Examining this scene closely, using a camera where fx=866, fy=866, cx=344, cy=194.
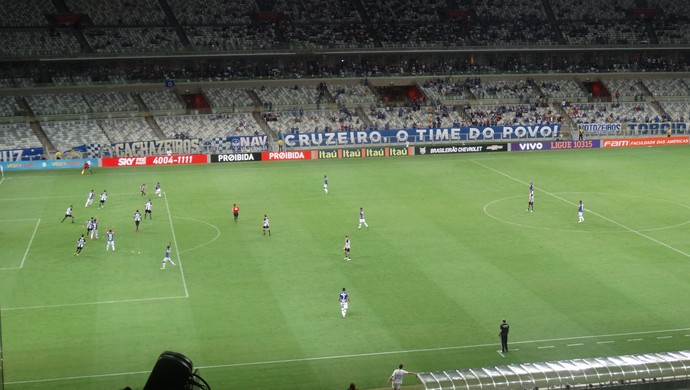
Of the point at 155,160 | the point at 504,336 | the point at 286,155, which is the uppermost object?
the point at 155,160

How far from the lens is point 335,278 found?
131 ft

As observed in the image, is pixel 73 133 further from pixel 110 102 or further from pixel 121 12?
pixel 121 12

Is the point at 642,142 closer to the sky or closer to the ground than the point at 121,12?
closer to the ground

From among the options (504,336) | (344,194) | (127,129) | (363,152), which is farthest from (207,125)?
(504,336)

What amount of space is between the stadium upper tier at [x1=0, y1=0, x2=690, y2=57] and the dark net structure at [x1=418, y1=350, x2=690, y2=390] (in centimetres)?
6968

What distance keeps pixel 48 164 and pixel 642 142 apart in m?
54.7

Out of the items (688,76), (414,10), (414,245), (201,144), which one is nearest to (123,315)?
(414,245)

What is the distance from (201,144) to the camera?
78.7 meters

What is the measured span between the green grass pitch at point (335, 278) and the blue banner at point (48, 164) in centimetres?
579

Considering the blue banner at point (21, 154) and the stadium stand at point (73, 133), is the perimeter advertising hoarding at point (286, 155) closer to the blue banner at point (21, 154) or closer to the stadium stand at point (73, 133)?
the stadium stand at point (73, 133)

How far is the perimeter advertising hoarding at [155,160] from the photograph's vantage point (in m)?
73.6

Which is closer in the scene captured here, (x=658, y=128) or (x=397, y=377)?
(x=397, y=377)

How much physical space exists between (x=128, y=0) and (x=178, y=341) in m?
66.3

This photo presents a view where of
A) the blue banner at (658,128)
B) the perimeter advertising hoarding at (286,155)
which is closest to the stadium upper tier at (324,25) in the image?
the blue banner at (658,128)
